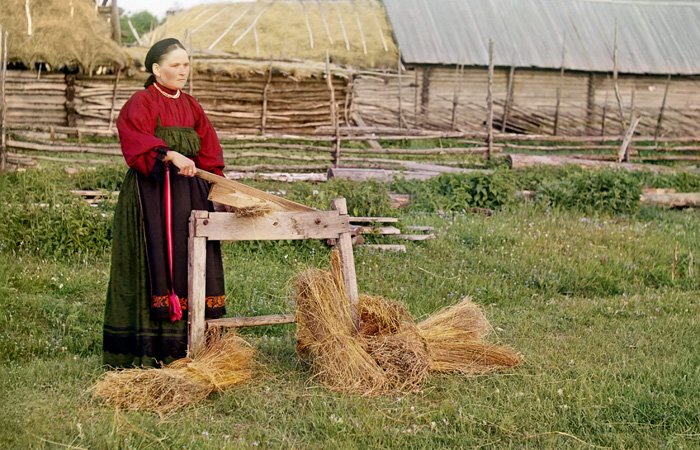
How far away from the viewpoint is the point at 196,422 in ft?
12.2

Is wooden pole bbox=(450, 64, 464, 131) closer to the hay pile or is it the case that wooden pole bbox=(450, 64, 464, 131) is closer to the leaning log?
the leaning log

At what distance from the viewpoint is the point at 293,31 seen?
70.7 feet

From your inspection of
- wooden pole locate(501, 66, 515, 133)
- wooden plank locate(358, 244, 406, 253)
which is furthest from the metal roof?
wooden plank locate(358, 244, 406, 253)

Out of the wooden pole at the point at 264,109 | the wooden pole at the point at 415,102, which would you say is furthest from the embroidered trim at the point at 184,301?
the wooden pole at the point at 415,102

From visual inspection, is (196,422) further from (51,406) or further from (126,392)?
(51,406)

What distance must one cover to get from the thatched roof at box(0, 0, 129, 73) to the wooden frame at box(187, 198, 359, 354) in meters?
13.2

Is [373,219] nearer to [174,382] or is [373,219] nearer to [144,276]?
[144,276]

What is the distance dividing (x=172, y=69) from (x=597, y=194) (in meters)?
6.79

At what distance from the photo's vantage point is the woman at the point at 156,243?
14.3 feet

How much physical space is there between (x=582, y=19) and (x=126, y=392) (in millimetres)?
22981

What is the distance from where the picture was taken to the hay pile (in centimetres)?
417

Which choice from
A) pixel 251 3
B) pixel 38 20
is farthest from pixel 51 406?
pixel 251 3

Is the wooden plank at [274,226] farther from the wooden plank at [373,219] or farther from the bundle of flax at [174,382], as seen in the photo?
the wooden plank at [373,219]

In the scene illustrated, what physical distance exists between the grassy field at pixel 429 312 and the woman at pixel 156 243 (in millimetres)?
302
